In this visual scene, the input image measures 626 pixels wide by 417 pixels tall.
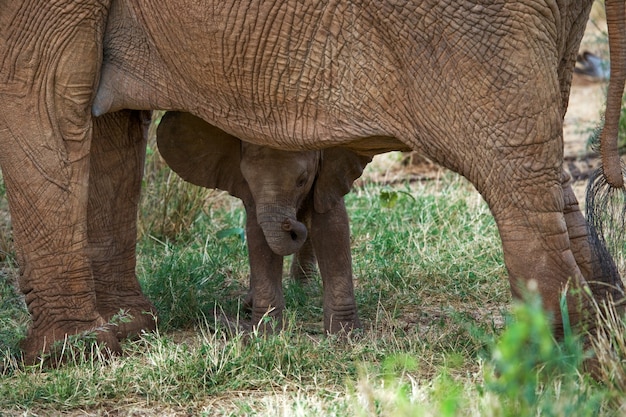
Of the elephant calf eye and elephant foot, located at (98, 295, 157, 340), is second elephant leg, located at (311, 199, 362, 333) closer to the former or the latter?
the elephant calf eye

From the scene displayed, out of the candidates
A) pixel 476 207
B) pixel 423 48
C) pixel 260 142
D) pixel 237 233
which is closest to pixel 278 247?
pixel 260 142

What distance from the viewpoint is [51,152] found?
420 cm

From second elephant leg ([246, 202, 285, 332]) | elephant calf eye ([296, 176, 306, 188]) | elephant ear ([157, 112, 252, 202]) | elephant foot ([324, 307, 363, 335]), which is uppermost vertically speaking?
elephant ear ([157, 112, 252, 202])

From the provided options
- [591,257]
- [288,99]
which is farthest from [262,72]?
[591,257]

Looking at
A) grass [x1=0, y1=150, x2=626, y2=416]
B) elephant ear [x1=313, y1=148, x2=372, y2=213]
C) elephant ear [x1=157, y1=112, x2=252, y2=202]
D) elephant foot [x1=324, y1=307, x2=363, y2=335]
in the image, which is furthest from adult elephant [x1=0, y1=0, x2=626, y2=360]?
elephant foot [x1=324, y1=307, x2=363, y2=335]

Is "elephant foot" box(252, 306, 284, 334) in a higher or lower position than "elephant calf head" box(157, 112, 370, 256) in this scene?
lower

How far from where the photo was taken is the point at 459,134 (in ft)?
11.8

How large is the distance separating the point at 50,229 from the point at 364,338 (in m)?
1.21

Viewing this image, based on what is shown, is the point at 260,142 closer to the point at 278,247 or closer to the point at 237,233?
the point at 278,247

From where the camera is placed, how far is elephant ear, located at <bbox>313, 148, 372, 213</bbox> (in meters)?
4.60

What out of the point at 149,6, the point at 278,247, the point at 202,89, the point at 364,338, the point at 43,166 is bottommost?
the point at 364,338

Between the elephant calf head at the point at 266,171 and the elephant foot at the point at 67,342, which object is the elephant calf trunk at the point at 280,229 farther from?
the elephant foot at the point at 67,342

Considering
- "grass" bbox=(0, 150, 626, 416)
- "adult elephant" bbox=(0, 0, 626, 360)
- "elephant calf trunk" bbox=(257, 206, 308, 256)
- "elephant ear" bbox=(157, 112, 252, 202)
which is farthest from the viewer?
"elephant ear" bbox=(157, 112, 252, 202)

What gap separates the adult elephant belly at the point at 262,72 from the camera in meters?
3.71
